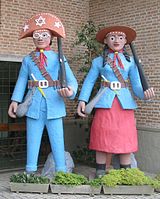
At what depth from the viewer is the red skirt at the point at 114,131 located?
655 cm

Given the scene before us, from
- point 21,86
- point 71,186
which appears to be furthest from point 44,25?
point 71,186

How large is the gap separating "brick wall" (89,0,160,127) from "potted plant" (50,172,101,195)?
2484 mm

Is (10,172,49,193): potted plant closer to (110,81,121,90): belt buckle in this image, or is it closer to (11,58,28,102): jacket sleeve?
(11,58,28,102): jacket sleeve

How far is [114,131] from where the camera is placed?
259 inches

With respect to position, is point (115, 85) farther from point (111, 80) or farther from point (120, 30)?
point (120, 30)

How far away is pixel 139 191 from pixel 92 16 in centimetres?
493

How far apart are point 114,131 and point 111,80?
816 mm

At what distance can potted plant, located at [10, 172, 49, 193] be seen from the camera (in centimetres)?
620

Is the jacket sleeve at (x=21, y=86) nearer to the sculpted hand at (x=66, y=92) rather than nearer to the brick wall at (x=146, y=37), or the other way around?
the sculpted hand at (x=66, y=92)

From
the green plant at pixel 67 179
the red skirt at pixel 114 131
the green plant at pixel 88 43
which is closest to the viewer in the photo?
the green plant at pixel 67 179

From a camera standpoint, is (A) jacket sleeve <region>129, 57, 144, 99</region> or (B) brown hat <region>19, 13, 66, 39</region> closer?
(B) brown hat <region>19, 13, 66, 39</region>

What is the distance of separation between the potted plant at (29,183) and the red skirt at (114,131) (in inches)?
40.6

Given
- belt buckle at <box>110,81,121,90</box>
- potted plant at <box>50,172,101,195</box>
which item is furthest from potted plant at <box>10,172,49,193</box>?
belt buckle at <box>110,81,121,90</box>

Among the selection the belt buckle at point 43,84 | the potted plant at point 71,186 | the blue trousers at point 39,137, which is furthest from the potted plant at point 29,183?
the belt buckle at point 43,84
